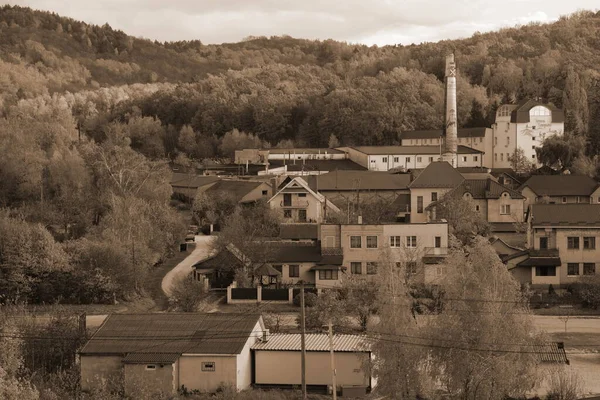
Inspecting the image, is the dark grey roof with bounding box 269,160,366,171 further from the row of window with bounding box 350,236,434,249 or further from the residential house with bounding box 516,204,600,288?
the residential house with bounding box 516,204,600,288

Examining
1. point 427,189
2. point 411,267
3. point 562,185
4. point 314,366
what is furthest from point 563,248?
point 562,185

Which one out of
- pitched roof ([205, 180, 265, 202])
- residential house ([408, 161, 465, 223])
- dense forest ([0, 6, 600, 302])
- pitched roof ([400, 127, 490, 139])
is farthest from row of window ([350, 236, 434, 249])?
pitched roof ([400, 127, 490, 139])

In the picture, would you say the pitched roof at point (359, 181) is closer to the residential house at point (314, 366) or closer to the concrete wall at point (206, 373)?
the residential house at point (314, 366)

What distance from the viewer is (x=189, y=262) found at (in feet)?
114

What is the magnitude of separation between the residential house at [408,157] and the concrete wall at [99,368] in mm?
38756

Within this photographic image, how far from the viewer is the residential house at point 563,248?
30.7 m

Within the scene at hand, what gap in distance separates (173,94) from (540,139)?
142 feet

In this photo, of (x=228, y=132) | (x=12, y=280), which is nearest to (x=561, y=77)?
(x=228, y=132)

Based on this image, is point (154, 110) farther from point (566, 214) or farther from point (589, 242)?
point (589, 242)

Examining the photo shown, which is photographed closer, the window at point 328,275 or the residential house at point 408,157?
the window at point 328,275

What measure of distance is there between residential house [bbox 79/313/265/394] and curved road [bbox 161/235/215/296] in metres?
9.25

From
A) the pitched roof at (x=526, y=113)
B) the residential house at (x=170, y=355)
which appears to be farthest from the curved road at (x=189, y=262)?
the pitched roof at (x=526, y=113)

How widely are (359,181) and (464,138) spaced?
18.1 m

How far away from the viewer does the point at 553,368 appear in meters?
18.5
